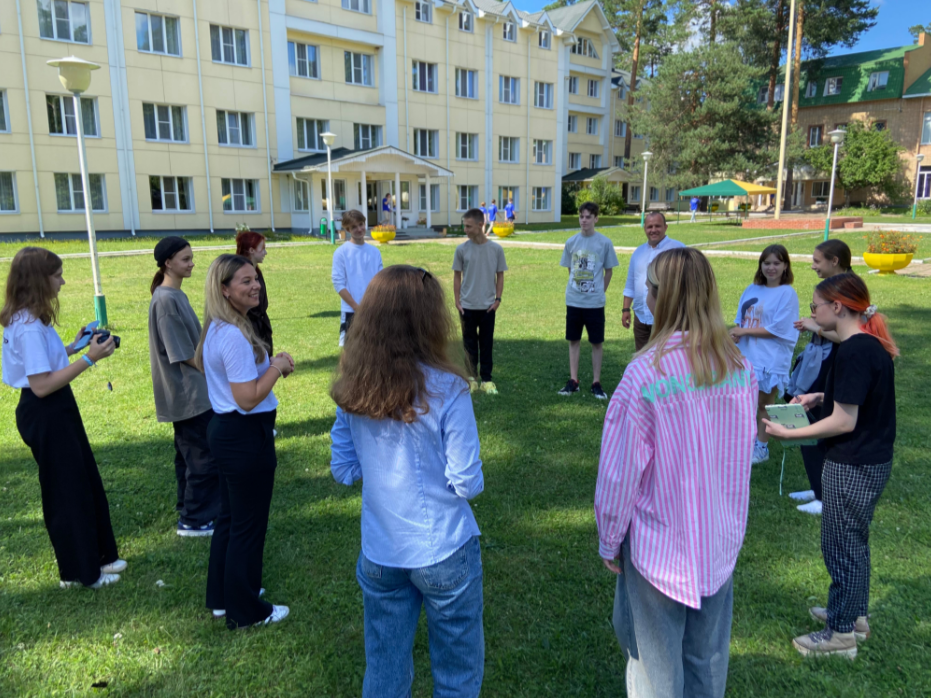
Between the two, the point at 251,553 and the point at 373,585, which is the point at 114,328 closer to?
the point at 251,553

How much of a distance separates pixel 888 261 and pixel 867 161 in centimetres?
3873

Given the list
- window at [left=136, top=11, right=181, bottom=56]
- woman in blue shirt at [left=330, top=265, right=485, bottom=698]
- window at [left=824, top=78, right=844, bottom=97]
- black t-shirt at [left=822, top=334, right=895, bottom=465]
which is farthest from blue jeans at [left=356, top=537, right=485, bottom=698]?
window at [left=824, top=78, right=844, bottom=97]

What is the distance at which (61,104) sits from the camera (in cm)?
2644

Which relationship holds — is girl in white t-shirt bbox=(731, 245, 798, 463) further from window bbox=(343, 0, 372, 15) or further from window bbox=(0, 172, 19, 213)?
window bbox=(343, 0, 372, 15)

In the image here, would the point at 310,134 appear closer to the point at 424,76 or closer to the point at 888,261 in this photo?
the point at 424,76

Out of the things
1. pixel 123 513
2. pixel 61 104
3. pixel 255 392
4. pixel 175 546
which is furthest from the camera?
pixel 61 104

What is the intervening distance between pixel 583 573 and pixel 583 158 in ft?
173

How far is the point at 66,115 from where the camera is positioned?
26.6 metres

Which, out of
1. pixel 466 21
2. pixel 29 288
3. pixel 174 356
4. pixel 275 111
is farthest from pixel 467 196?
pixel 29 288

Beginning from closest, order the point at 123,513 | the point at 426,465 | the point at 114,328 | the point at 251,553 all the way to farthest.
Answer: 1. the point at 426,465
2. the point at 251,553
3. the point at 123,513
4. the point at 114,328

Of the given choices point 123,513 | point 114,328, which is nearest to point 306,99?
point 114,328

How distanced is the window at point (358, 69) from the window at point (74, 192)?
13.5m

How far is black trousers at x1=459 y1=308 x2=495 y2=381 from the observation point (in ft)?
23.6

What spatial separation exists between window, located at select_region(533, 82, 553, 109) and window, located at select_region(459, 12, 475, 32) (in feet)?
18.7
